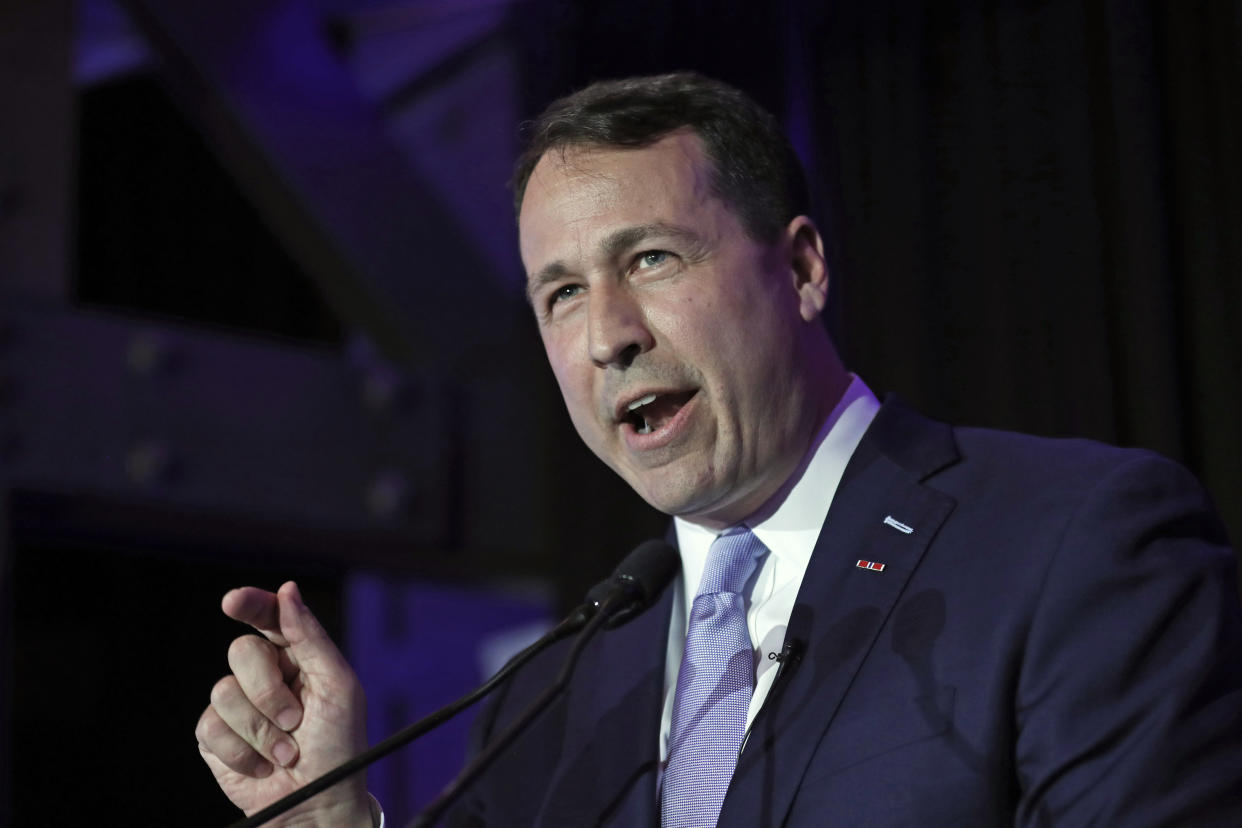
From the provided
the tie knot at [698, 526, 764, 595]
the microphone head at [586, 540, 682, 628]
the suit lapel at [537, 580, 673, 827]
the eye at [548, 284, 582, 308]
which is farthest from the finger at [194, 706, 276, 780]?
the eye at [548, 284, 582, 308]

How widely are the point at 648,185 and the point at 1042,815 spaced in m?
0.96

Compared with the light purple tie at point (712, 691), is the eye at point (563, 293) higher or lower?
higher

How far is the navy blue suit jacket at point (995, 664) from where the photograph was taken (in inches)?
56.1

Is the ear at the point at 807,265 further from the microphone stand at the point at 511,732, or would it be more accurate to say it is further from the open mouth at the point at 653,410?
the microphone stand at the point at 511,732

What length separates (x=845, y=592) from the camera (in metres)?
1.70

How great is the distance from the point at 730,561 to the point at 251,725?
0.65 m

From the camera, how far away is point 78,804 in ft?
13.8

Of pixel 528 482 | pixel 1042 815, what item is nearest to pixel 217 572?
pixel 528 482

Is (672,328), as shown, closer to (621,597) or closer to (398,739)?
(621,597)

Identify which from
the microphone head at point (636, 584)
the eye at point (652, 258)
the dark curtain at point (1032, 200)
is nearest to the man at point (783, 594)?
the eye at point (652, 258)

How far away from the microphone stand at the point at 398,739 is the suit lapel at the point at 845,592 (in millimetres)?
295

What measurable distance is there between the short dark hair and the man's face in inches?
1.0

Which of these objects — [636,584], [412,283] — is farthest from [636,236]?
[412,283]

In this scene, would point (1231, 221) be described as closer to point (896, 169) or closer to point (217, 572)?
point (896, 169)
